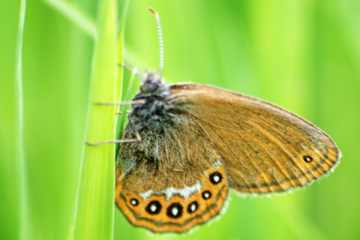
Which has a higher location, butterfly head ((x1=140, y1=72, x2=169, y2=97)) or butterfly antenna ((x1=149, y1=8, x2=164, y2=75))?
butterfly antenna ((x1=149, y1=8, x2=164, y2=75))

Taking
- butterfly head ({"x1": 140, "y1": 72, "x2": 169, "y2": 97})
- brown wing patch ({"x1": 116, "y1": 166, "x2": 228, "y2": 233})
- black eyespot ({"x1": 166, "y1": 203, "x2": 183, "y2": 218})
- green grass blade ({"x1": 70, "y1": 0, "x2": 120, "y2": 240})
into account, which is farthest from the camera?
butterfly head ({"x1": 140, "y1": 72, "x2": 169, "y2": 97})

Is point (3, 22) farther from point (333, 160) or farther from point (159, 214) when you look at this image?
point (333, 160)

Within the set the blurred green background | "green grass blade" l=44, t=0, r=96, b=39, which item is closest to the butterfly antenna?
the blurred green background

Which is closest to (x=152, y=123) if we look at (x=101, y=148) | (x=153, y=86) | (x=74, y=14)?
(x=153, y=86)

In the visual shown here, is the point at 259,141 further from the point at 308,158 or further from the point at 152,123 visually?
the point at 152,123

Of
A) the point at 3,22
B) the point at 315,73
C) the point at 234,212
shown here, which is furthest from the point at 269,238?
the point at 3,22

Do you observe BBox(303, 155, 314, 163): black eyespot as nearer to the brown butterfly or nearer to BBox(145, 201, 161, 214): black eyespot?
the brown butterfly

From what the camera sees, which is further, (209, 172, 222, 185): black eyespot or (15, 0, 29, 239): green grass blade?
(209, 172, 222, 185): black eyespot

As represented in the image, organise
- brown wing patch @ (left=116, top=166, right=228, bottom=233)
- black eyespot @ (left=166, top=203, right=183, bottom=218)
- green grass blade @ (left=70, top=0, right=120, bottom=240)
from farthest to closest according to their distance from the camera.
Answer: black eyespot @ (left=166, top=203, right=183, bottom=218)
brown wing patch @ (left=116, top=166, right=228, bottom=233)
green grass blade @ (left=70, top=0, right=120, bottom=240)
